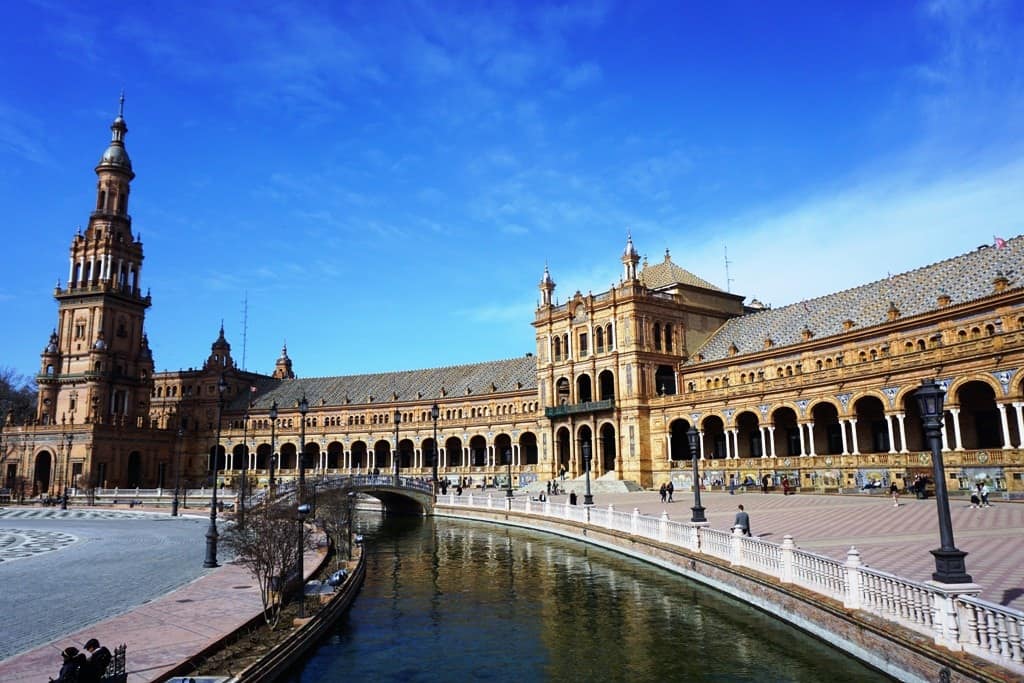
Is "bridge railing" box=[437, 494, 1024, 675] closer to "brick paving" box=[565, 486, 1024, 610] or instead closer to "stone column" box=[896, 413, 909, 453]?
"brick paving" box=[565, 486, 1024, 610]

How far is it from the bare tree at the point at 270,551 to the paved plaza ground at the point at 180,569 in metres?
0.65

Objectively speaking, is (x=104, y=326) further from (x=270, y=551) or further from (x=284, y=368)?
(x=270, y=551)

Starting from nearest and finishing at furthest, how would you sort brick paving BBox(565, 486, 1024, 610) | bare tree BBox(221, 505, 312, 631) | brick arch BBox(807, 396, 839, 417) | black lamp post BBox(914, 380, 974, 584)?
black lamp post BBox(914, 380, 974, 584) → bare tree BBox(221, 505, 312, 631) → brick paving BBox(565, 486, 1024, 610) → brick arch BBox(807, 396, 839, 417)

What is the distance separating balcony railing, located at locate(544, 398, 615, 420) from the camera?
62719 millimetres

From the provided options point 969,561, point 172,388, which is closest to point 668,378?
point 969,561

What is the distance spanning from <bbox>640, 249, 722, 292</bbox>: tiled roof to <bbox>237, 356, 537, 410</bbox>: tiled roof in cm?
1696

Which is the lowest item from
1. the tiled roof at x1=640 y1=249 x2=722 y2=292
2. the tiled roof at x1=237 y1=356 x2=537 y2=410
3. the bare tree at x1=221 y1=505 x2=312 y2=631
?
A: the bare tree at x1=221 y1=505 x2=312 y2=631

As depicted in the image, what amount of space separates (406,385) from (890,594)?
82068 mm

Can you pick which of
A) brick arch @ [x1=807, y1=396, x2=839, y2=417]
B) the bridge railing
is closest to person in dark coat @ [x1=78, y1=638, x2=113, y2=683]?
the bridge railing

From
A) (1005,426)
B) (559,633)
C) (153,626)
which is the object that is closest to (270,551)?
(153,626)

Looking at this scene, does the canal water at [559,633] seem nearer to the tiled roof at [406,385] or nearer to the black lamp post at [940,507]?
the black lamp post at [940,507]

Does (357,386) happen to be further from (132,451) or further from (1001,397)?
(1001,397)

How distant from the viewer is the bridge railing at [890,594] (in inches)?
404

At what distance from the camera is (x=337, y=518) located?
30.2 m
